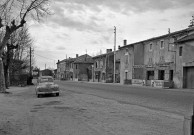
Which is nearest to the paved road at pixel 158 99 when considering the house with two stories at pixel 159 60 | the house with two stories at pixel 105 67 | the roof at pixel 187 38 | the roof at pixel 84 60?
the roof at pixel 187 38

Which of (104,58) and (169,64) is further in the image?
(104,58)

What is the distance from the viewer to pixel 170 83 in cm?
4075

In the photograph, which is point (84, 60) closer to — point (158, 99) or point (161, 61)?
point (161, 61)

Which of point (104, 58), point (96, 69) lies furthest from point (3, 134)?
point (96, 69)

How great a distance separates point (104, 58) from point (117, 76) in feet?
42.3

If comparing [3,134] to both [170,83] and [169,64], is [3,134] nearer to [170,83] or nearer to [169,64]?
[170,83]

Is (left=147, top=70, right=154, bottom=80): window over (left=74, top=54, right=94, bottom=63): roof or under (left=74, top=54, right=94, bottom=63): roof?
under

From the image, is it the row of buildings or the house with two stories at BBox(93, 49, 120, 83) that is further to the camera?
the house with two stories at BBox(93, 49, 120, 83)

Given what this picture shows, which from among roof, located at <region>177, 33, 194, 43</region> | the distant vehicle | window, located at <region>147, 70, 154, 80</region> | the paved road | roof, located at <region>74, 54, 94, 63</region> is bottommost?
the paved road

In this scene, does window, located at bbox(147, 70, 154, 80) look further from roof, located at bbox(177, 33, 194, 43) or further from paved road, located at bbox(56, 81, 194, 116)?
paved road, located at bbox(56, 81, 194, 116)

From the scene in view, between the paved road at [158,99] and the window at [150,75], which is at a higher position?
the window at [150,75]

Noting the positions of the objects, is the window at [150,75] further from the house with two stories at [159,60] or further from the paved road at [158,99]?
the paved road at [158,99]

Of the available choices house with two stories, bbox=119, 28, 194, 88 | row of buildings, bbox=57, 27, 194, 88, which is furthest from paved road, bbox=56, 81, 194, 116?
house with two stories, bbox=119, 28, 194, 88

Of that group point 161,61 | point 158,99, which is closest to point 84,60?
point 161,61
